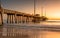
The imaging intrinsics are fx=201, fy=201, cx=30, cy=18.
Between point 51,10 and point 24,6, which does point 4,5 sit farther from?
point 51,10

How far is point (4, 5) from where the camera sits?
8672mm

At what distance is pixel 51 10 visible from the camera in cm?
859

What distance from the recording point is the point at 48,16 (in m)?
8.41

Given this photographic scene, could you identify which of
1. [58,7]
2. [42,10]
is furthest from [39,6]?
[58,7]

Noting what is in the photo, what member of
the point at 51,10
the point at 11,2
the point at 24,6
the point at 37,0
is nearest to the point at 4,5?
the point at 11,2

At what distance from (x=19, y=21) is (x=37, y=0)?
120 cm

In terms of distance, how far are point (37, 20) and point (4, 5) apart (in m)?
1.56

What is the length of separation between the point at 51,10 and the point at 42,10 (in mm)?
446

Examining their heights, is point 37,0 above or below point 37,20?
above

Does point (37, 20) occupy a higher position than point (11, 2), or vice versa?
point (11, 2)

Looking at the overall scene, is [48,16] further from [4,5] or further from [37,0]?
[4,5]

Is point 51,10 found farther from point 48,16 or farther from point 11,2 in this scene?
point 11,2

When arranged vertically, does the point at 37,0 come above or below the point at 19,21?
above

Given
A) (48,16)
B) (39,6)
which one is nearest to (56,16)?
(48,16)
